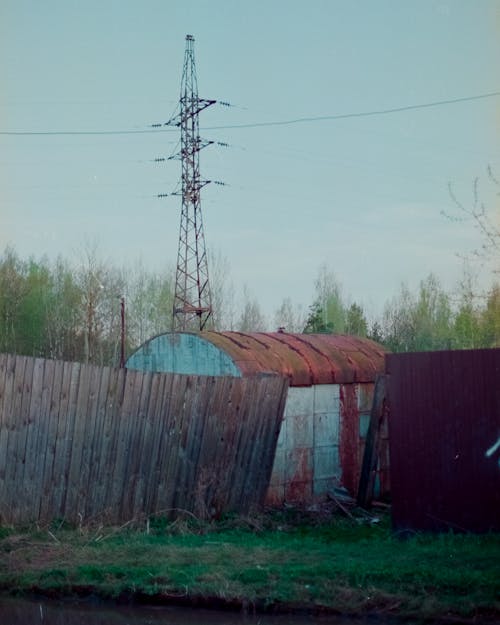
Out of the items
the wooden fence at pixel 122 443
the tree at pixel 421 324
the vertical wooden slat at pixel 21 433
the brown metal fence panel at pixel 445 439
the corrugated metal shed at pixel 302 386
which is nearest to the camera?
the brown metal fence panel at pixel 445 439

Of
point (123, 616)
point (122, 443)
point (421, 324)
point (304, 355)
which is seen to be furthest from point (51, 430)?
point (421, 324)

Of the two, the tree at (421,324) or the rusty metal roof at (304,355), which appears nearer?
the rusty metal roof at (304,355)

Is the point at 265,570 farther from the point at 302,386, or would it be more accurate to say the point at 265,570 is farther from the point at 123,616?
the point at 302,386

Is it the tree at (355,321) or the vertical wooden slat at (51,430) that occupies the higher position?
the tree at (355,321)

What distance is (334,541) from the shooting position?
10.4 meters

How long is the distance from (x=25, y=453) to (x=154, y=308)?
95.3 ft

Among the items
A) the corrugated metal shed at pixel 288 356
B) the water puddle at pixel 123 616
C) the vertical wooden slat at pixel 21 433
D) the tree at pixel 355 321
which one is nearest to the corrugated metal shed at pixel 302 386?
the corrugated metal shed at pixel 288 356

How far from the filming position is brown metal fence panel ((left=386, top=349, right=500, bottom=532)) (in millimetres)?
9391

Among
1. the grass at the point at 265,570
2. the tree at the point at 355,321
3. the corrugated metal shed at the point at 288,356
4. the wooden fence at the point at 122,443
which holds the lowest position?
the grass at the point at 265,570

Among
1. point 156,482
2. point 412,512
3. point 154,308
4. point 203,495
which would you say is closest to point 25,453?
point 156,482

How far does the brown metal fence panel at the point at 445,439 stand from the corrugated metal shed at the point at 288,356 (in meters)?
4.89

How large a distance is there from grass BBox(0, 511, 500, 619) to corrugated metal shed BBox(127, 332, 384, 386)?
515cm

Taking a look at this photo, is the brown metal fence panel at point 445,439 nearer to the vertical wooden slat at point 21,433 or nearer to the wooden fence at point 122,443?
the wooden fence at point 122,443

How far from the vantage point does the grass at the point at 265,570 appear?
684cm
